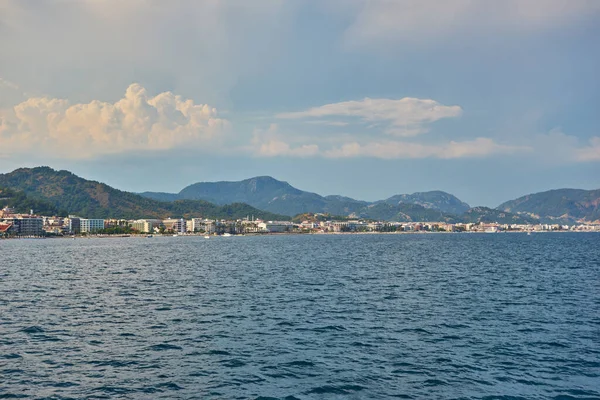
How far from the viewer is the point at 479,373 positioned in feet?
97.6

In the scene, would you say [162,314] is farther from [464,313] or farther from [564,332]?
[564,332]

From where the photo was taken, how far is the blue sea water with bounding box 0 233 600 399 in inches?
1079

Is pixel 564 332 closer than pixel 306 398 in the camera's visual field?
No

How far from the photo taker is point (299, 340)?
37531 millimetres

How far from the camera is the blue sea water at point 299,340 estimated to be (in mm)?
27406

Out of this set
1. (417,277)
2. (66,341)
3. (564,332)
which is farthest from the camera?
(417,277)

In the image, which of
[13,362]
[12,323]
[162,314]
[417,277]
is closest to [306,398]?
[13,362]

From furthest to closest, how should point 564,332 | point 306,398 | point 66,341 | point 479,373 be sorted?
point 564,332, point 66,341, point 479,373, point 306,398

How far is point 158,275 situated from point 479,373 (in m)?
61.3

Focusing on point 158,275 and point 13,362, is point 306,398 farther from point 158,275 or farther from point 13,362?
point 158,275

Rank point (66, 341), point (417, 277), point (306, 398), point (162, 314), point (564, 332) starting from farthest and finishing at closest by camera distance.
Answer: point (417, 277)
point (162, 314)
point (564, 332)
point (66, 341)
point (306, 398)

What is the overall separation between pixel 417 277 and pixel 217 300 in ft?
118

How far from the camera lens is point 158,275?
266 ft

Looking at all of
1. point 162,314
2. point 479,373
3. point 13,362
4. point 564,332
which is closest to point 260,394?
point 479,373
